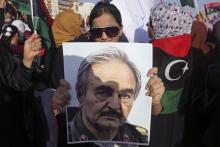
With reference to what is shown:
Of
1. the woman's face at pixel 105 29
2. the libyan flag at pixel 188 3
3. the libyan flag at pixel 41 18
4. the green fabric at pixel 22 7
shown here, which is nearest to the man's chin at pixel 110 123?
the woman's face at pixel 105 29

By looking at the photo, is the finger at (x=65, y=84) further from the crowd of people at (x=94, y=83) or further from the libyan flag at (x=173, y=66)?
the libyan flag at (x=173, y=66)

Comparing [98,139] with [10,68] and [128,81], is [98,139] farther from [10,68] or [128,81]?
[10,68]

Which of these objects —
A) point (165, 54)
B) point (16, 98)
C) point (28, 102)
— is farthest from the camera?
point (28, 102)

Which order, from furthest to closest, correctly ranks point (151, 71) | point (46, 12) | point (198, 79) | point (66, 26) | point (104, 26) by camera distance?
point (198, 79) < point (46, 12) < point (66, 26) < point (104, 26) < point (151, 71)

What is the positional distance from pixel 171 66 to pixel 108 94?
36cm

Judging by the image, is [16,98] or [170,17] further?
[16,98]

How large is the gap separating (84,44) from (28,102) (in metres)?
0.94

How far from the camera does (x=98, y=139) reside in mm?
2100

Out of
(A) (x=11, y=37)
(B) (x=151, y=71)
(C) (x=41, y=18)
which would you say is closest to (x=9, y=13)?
(C) (x=41, y=18)

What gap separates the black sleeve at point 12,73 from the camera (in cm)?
232

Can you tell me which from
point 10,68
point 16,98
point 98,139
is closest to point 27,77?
point 10,68

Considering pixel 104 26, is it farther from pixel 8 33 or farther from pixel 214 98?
pixel 214 98

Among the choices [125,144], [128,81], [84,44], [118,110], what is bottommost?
[125,144]

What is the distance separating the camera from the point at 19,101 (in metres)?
2.66
